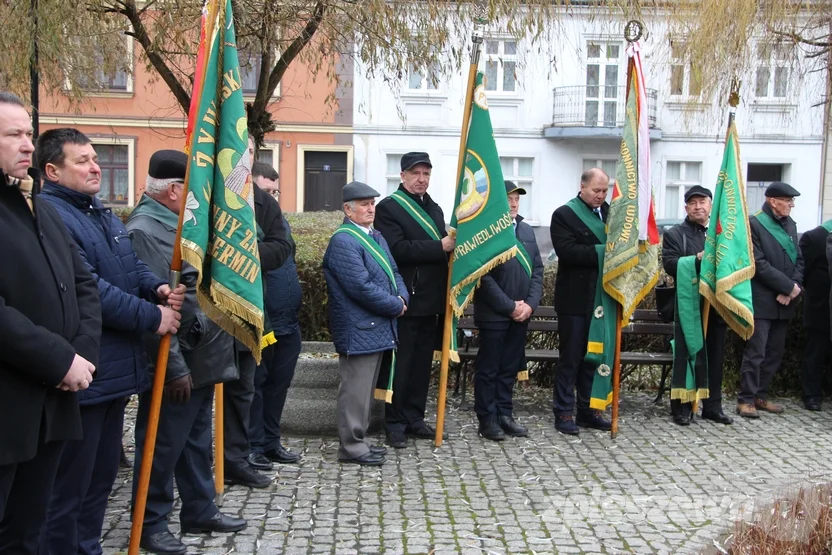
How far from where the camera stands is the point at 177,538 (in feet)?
14.9

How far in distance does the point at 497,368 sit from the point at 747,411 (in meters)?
2.46

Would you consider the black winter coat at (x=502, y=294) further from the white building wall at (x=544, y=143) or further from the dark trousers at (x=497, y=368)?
the white building wall at (x=544, y=143)

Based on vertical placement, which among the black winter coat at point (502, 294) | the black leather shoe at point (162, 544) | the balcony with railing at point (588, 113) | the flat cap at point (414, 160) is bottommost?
the black leather shoe at point (162, 544)

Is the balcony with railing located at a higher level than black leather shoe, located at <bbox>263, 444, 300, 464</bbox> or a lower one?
higher

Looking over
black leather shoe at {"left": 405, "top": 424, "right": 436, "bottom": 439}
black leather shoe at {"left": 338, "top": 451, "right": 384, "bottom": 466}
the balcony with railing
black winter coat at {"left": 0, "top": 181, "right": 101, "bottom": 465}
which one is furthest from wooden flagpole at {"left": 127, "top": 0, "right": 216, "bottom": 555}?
the balcony with railing

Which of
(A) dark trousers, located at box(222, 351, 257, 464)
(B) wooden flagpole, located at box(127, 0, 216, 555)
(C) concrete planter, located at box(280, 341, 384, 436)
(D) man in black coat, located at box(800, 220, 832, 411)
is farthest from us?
(D) man in black coat, located at box(800, 220, 832, 411)

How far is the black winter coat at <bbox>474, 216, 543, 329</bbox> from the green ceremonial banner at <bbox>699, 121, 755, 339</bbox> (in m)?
1.62

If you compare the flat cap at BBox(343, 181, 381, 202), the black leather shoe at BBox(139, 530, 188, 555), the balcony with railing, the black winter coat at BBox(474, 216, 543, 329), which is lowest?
the black leather shoe at BBox(139, 530, 188, 555)

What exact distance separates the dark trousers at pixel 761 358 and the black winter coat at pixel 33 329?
6290 millimetres

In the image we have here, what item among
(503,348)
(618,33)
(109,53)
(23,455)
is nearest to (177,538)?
(23,455)

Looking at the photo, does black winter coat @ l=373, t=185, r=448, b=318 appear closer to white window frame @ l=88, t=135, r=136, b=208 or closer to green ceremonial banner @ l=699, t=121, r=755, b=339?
green ceremonial banner @ l=699, t=121, r=755, b=339

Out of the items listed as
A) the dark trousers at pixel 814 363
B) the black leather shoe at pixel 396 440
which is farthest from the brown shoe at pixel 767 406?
the black leather shoe at pixel 396 440

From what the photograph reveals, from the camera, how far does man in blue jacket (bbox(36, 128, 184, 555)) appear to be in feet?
12.2

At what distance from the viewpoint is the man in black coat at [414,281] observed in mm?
6680
